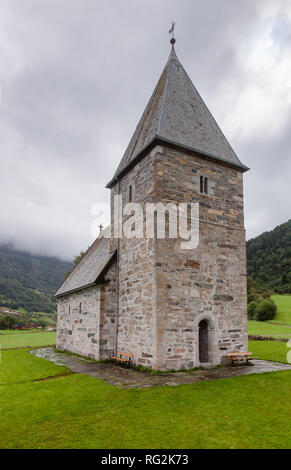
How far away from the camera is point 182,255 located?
447 inches

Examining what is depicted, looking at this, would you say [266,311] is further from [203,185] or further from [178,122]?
[178,122]

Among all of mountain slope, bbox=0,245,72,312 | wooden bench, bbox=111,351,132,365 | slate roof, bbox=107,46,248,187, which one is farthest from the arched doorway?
mountain slope, bbox=0,245,72,312

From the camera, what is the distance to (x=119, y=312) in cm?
1308

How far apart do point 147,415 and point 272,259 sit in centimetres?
6008

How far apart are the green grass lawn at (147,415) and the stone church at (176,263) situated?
7.73ft

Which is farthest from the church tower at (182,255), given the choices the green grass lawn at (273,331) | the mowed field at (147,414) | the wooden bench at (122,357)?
the green grass lawn at (273,331)

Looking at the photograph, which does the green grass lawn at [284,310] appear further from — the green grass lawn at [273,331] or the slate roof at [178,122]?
the slate roof at [178,122]

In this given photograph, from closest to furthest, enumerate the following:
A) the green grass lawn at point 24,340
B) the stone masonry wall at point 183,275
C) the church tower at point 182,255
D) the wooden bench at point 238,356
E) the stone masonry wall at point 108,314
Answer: the stone masonry wall at point 183,275
the church tower at point 182,255
the wooden bench at point 238,356
the stone masonry wall at point 108,314
the green grass lawn at point 24,340

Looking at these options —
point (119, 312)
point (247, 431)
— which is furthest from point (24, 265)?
point (247, 431)

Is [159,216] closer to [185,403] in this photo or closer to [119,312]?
[119,312]

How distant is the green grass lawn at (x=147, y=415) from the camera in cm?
512

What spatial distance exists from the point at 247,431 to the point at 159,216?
705cm

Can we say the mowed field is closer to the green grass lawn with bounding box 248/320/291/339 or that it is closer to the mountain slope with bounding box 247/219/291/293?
the green grass lawn with bounding box 248/320/291/339
